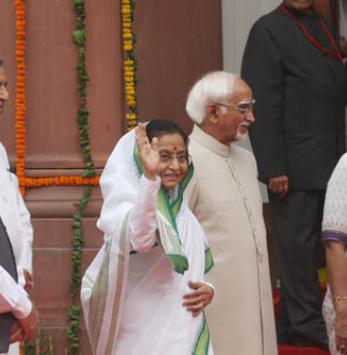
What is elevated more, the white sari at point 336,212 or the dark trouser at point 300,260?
the white sari at point 336,212

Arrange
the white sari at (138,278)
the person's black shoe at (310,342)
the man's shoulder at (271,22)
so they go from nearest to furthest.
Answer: the white sari at (138,278) → the person's black shoe at (310,342) → the man's shoulder at (271,22)

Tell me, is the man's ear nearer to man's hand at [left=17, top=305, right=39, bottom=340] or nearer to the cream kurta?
the cream kurta

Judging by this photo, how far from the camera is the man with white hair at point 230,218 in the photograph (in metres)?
6.70

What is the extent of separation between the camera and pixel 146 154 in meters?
5.68

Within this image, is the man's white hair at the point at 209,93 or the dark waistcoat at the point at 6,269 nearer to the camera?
the dark waistcoat at the point at 6,269

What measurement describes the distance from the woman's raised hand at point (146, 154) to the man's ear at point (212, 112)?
112 centimetres

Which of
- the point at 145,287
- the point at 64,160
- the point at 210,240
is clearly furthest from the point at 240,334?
the point at 64,160

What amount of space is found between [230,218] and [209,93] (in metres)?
0.63

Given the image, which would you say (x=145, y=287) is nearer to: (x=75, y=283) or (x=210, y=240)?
(x=210, y=240)

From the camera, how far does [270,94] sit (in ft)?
25.8

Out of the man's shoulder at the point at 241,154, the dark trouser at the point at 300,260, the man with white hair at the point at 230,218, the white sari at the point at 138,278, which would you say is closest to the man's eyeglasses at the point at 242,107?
the man with white hair at the point at 230,218

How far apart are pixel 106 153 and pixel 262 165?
964mm

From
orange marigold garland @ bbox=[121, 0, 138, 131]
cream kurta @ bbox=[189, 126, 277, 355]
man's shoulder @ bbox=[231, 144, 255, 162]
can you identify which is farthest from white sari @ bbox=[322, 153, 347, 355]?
orange marigold garland @ bbox=[121, 0, 138, 131]

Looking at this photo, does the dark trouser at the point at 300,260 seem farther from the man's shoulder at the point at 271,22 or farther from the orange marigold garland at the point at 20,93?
the orange marigold garland at the point at 20,93
